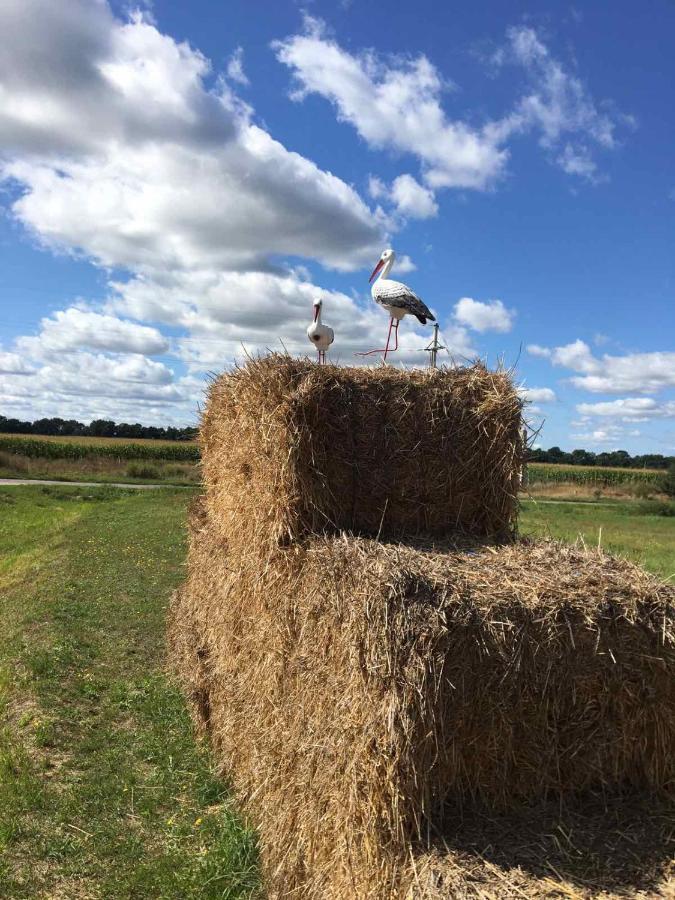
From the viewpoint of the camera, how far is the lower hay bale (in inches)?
114

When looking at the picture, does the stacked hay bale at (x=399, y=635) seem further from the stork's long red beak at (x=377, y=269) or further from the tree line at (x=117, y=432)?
the tree line at (x=117, y=432)

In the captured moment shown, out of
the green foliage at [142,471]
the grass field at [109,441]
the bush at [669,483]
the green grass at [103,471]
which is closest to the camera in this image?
the green grass at [103,471]

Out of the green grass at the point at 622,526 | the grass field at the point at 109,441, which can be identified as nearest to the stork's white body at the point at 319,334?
the green grass at the point at 622,526

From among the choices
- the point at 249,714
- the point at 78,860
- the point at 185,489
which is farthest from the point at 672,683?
the point at 185,489

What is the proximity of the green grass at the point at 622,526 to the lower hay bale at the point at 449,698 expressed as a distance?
10143mm

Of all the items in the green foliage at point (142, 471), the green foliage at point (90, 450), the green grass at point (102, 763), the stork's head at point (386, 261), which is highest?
the stork's head at point (386, 261)

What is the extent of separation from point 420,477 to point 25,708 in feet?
15.6

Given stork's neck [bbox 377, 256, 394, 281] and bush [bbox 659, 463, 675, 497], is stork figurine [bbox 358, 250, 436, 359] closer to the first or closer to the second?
stork's neck [bbox 377, 256, 394, 281]

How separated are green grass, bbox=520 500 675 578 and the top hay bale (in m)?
8.68

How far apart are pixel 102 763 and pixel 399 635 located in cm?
409

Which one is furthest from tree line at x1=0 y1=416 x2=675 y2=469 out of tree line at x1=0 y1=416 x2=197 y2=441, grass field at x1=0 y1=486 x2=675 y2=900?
grass field at x1=0 y1=486 x2=675 y2=900

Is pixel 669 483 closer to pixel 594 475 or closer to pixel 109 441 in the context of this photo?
pixel 594 475

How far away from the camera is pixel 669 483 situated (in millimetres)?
40938

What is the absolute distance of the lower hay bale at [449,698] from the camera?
2885 mm
